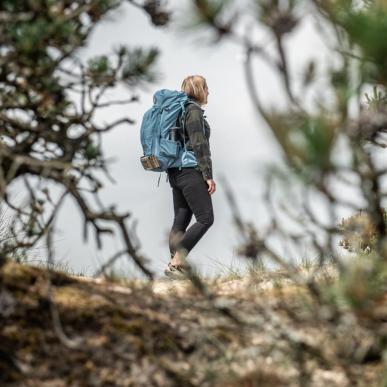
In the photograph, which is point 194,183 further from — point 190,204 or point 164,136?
point 164,136

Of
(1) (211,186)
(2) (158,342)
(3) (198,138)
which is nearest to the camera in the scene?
(2) (158,342)

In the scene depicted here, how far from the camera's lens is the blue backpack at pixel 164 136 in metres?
7.04

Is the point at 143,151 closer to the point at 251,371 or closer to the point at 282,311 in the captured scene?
the point at 282,311

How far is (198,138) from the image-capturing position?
6926 millimetres

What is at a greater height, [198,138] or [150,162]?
[198,138]

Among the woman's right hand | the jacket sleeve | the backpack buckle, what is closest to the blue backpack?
the backpack buckle

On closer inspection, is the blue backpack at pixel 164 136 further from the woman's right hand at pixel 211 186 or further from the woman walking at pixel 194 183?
the woman's right hand at pixel 211 186

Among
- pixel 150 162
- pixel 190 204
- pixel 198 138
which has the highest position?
pixel 198 138

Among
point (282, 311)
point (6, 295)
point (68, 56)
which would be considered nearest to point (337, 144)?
point (282, 311)

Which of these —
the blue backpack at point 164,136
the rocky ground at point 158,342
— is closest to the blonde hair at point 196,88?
the blue backpack at point 164,136

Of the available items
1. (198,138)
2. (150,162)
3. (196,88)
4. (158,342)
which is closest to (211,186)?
(198,138)

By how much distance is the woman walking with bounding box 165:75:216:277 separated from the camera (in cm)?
698

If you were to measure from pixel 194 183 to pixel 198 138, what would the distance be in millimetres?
483

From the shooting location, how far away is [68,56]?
3.64 m
